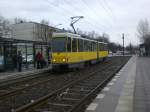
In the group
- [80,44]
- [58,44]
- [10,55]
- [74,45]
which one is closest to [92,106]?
[58,44]

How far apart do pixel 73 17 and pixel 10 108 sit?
2799 centimetres

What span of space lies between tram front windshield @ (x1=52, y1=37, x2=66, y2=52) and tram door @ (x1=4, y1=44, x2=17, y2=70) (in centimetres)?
360

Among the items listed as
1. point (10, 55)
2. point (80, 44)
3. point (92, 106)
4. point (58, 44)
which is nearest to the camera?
point (92, 106)

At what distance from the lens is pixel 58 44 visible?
26.1m

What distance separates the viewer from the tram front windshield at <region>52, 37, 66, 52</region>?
25.9 m

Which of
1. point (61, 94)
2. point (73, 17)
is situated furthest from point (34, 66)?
point (61, 94)

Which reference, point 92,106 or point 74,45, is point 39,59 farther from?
point 92,106

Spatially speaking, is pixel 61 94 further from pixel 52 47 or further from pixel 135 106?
pixel 52 47

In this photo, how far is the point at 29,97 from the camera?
13.1m

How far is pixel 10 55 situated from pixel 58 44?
14.1ft

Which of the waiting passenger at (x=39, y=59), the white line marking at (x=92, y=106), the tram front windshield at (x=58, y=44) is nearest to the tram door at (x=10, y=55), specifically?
the waiting passenger at (x=39, y=59)

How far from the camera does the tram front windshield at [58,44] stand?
2586 centimetres

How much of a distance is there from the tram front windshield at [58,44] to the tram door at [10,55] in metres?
3.60

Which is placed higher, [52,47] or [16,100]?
[52,47]
